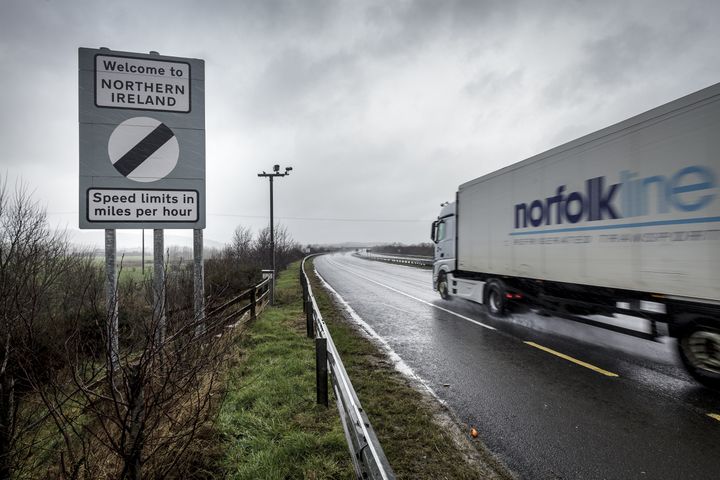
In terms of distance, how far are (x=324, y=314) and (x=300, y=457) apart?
7.46 metres

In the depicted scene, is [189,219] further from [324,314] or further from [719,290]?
[324,314]

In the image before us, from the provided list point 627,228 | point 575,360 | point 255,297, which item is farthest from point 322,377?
point 255,297

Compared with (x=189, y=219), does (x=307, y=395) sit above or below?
below

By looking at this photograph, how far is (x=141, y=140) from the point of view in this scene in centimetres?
322

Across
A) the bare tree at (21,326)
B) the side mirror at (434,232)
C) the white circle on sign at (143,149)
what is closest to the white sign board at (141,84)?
the white circle on sign at (143,149)

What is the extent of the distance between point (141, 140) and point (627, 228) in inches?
275

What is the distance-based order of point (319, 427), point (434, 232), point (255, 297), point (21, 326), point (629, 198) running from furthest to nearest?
point (434, 232), point (255, 297), point (629, 198), point (319, 427), point (21, 326)

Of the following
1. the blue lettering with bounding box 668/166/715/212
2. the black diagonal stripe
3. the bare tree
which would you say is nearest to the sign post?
the black diagonal stripe

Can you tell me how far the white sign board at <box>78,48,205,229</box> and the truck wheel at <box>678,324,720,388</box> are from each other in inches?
257

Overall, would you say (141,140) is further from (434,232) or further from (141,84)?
(434,232)

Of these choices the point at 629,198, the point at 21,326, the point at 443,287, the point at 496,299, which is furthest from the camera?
the point at 443,287

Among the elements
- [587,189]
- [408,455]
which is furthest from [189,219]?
[587,189]

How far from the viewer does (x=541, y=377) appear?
541 cm

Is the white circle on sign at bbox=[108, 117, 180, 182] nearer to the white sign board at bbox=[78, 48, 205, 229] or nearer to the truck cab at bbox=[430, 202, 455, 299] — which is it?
the white sign board at bbox=[78, 48, 205, 229]
